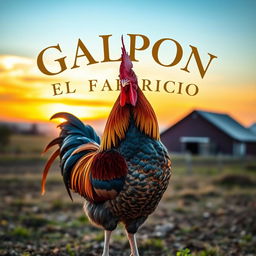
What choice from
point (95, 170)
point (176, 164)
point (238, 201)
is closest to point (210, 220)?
point (238, 201)

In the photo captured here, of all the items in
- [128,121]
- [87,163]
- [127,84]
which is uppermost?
[127,84]

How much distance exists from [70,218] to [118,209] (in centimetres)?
459

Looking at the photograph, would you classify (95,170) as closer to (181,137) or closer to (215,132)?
(181,137)

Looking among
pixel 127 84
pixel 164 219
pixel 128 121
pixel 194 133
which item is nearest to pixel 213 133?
pixel 194 133

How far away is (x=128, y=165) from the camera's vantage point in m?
3.07

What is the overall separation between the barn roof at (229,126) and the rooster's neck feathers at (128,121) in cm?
296

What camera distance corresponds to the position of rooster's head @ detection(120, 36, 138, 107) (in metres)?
3.08

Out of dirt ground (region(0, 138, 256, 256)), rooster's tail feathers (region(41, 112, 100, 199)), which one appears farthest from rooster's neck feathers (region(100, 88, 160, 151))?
dirt ground (region(0, 138, 256, 256))

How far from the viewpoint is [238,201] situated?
8.96 meters

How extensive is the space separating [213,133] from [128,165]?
3.54 metres

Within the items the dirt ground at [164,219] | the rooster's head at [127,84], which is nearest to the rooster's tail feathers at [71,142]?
the rooster's head at [127,84]

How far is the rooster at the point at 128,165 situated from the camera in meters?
3.06

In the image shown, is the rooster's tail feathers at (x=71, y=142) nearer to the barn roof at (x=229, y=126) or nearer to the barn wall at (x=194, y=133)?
the barn wall at (x=194, y=133)

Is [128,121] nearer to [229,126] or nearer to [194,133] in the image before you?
[194,133]
